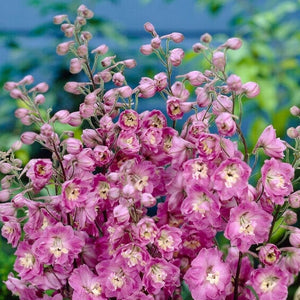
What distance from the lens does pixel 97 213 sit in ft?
2.30

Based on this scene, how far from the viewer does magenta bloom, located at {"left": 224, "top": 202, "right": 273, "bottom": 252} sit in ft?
2.09

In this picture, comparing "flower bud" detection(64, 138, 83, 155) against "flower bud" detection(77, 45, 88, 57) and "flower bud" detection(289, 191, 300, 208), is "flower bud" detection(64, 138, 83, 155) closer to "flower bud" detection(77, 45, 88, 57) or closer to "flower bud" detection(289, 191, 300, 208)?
"flower bud" detection(77, 45, 88, 57)

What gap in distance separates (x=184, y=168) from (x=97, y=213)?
110 millimetres

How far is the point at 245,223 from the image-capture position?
0.64 m

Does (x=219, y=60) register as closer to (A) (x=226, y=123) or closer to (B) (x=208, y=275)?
(A) (x=226, y=123)

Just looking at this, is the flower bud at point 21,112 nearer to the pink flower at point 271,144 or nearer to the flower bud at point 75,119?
the flower bud at point 75,119

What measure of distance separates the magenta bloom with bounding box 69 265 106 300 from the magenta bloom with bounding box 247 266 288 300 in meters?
0.15

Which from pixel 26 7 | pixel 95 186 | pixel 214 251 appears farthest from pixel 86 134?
pixel 26 7

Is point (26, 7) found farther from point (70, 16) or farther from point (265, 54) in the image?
point (265, 54)

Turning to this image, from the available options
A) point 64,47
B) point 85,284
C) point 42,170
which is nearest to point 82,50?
point 64,47

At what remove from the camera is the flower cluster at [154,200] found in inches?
25.2

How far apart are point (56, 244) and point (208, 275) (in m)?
0.15

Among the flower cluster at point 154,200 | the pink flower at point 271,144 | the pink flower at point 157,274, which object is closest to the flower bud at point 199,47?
the flower cluster at point 154,200

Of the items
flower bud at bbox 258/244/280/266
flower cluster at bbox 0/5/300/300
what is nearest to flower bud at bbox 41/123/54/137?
flower cluster at bbox 0/5/300/300
